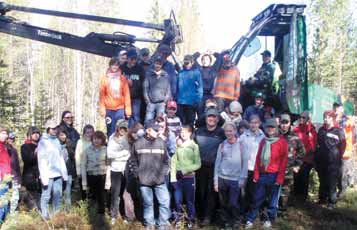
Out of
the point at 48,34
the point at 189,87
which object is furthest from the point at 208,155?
the point at 48,34

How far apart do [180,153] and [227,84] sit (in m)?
2.25

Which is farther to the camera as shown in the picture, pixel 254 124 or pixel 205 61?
pixel 205 61

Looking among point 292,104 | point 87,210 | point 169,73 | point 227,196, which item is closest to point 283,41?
point 292,104

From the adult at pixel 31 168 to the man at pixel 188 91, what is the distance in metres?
2.79

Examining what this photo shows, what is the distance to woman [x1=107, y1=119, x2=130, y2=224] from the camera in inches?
292

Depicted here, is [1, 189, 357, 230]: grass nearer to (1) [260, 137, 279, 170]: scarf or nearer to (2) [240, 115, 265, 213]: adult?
(2) [240, 115, 265, 213]: adult

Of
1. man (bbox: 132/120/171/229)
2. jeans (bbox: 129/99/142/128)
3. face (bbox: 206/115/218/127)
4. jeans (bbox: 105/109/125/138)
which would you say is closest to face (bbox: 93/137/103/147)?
jeans (bbox: 105/109/125/138)

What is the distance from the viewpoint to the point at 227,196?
714 centimetres

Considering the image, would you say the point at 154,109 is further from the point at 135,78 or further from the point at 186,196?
the point at 186,196

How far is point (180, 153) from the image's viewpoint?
7.20 metres

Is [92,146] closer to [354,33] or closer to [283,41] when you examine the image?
[283,41]

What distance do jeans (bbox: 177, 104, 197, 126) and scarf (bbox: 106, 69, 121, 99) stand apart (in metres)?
1.31

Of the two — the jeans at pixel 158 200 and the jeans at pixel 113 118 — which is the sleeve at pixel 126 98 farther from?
the jeans at pixel 158 200

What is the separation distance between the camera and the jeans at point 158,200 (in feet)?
22.5
